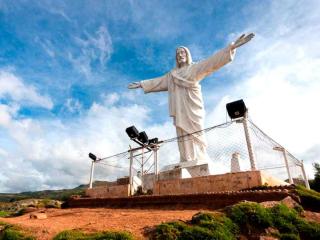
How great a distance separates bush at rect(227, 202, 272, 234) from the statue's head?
1006 centimetres

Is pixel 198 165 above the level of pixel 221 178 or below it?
above

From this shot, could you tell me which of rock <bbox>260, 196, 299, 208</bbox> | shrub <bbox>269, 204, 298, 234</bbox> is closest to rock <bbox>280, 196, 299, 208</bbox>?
rock <bbox>260, 196, 299, 208</bbox>

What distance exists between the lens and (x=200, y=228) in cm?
535

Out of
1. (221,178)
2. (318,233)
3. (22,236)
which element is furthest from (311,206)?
(22,236)

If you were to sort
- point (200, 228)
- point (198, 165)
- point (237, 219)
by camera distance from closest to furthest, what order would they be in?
point (200, 228) < point (237, 219) < point (198, 165)

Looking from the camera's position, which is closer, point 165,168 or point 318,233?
point 318,233

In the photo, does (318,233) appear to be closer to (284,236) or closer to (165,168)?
(284,236)

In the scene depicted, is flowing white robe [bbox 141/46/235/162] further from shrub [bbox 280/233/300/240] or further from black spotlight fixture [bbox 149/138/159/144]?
shrub [bbox 280/233/300/240]

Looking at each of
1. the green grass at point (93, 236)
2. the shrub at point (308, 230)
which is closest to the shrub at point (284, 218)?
the shrub at point (308, 230)

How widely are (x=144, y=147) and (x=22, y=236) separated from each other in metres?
6.55

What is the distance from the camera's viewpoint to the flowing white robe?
13.2 meters

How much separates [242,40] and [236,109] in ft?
13.9

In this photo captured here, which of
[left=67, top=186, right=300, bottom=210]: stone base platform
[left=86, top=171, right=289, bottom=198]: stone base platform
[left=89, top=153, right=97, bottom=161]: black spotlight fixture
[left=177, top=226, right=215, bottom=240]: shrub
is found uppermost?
[left=89, top=153, right=97, bottom=161]: black spotlight fixture

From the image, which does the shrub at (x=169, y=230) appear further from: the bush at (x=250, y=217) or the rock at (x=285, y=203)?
the rock at (x=285, y=203)
